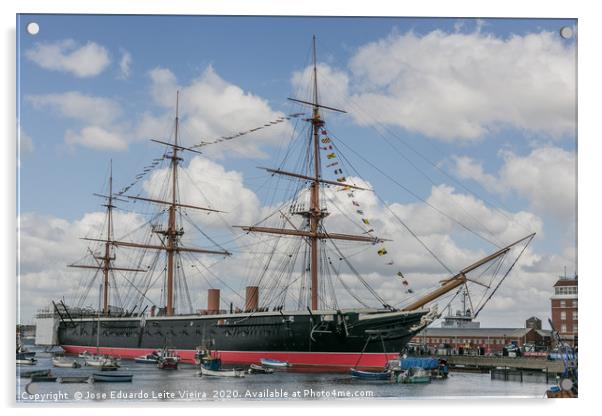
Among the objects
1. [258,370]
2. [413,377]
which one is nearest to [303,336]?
[258,370]

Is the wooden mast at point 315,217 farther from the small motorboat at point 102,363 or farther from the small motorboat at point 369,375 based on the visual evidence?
the small motorboat at point 102,363

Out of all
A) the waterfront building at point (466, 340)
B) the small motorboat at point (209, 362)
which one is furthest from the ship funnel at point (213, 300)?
the waterfront building at point (466, 340)

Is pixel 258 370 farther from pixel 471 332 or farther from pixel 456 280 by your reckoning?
pixel 471 332

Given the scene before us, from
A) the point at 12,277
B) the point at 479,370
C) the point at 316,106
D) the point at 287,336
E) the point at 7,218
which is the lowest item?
the point at 479,370

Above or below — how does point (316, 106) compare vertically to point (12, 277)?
above

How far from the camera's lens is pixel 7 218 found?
1723cm

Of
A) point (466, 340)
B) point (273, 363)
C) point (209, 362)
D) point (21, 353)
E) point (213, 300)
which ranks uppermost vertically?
point (213, 300)

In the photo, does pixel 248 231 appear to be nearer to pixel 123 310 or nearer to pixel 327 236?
pixel 327 236

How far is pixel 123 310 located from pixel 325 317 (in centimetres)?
1671

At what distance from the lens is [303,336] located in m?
29.7

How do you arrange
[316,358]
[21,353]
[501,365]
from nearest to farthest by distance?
[21,353]
[316,358]
[501,365]

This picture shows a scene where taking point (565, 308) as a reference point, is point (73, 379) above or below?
below

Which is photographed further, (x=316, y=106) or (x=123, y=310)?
(x=123, y=310)

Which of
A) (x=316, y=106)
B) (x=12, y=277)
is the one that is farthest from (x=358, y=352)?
(x=12, y=277)
